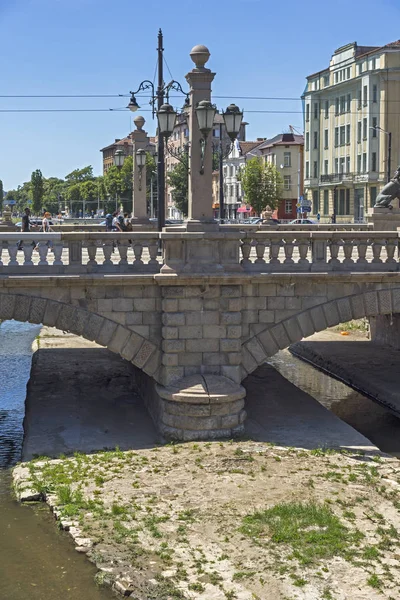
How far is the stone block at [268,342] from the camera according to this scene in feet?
70.2

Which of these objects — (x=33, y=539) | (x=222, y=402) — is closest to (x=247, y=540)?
(x=33, y=539)

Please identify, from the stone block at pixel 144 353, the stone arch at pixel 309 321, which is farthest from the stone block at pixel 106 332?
the stone arch at pixel 309 321

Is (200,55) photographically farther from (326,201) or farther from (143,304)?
(326,201)

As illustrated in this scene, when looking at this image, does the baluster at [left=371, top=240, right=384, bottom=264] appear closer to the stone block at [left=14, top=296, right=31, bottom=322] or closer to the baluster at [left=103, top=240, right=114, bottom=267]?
the baluster at [left=103, top=240, right=114, bottom=267]

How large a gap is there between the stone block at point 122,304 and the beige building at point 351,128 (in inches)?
2061

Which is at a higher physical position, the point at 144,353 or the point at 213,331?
the point at 213,331

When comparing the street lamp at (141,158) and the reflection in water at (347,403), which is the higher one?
the street lamp at (141,158)

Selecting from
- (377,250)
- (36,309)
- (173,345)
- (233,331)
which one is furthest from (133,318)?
(377,250)

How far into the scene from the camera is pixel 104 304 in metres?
20.7

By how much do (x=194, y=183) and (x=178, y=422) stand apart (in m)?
5.19

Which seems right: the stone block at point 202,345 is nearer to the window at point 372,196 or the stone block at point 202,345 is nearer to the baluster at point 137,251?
the baluster at point 137,251

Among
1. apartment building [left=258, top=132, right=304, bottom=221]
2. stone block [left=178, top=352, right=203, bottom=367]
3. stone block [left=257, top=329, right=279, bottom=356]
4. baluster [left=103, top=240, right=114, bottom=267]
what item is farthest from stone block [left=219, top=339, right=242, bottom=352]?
apartment building [left=258, top=132, right=304, bottom=221]

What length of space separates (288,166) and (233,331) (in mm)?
79555

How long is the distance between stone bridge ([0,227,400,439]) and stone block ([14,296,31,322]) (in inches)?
0.8
